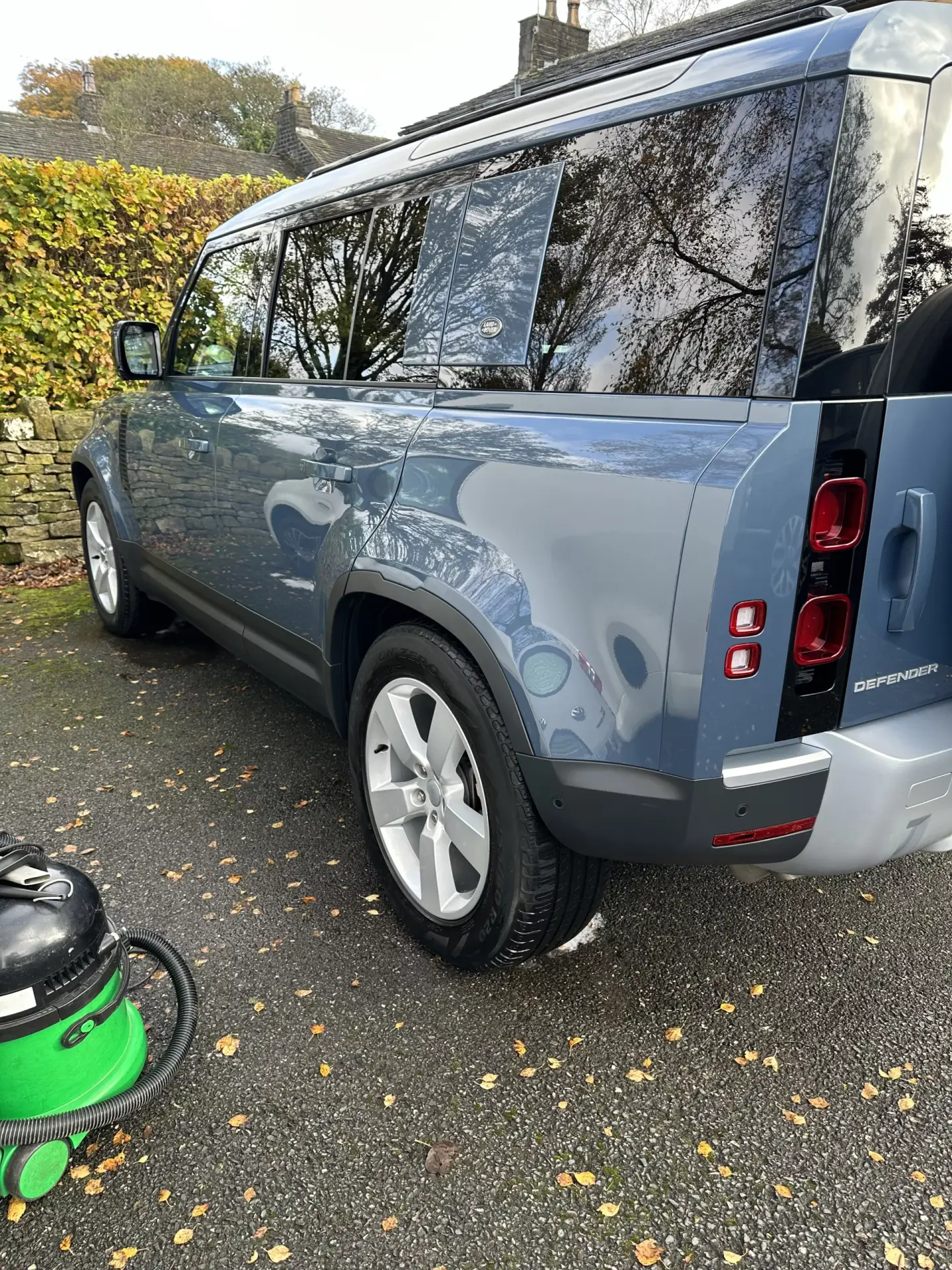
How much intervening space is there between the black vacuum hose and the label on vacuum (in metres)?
0.21

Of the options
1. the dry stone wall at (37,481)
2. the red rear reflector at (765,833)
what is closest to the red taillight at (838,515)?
the red rear reflector at (765,833)

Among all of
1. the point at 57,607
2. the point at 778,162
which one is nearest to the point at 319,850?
the point at 778,162

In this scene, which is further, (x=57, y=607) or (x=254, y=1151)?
(x=57, y=607)

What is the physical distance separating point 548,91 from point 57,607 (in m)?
5.18

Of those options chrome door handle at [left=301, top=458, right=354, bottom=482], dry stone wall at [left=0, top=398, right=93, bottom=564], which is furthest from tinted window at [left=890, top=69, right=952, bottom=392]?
dry stone wall at [left=0, top=398, right=93, bottom=564]

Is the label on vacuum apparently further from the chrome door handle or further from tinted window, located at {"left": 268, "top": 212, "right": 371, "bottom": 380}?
tinted window, located at {"left": 268, "top": 212, "right": 371, "bottom": 380}

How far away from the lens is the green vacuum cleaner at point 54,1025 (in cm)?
178

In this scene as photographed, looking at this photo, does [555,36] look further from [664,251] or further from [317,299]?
[664,251]

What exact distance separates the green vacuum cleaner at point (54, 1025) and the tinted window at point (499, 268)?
1574mm

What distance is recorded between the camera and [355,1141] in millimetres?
1996

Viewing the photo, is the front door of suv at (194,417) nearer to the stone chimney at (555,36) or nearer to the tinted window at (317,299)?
A: the tinted window at (317,299)

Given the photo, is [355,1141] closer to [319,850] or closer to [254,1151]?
[254,1151]

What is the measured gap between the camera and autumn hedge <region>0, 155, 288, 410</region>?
7.40m

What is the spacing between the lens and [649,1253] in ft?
5.70
